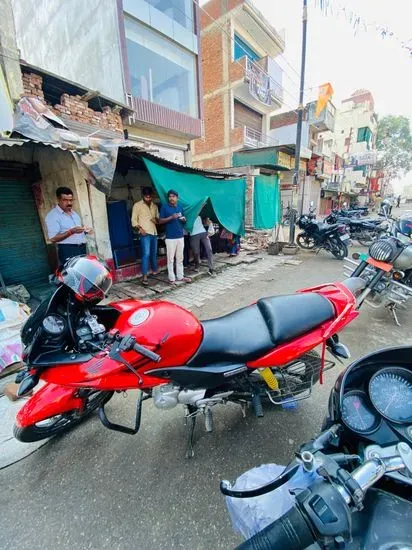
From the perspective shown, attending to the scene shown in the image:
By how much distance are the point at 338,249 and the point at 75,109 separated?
23.7 ft

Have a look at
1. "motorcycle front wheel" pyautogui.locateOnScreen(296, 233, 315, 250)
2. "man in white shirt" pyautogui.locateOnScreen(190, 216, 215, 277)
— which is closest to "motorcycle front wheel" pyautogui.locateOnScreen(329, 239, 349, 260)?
"motorcycle front wheel" pyautogui.locateOnScreen(296, 233, 315, 250)

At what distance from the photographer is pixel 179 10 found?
8.39 m

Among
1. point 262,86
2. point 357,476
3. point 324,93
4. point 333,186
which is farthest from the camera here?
point 333,186

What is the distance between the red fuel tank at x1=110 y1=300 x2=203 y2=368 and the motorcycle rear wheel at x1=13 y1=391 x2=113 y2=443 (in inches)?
35.0

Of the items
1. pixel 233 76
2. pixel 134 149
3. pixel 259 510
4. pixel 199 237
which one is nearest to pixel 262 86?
pixel 233 76

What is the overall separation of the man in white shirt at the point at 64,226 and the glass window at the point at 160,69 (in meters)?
5.71

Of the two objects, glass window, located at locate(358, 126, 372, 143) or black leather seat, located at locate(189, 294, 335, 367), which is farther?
glass window, located at locate(358, 126, 372, 143)

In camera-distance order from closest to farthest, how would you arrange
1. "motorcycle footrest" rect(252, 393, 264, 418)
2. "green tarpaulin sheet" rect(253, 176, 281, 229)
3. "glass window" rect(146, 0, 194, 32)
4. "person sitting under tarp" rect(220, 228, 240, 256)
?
"motorcycle footrest" rect(252, 393, 264, 418) → "person sitting under tarp" rect(220, 228, 240, 256) → "glass window" rect(146, 0, 194, 32) → "green tarpaulin sheet" rect(253, 176, 281, 229)

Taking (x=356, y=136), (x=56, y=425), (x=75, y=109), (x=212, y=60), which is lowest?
(x=56, y=425)

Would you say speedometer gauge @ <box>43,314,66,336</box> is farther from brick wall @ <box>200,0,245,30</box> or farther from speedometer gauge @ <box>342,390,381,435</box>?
brick wall @ <box>200,0,245,30</box>

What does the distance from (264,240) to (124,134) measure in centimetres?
597

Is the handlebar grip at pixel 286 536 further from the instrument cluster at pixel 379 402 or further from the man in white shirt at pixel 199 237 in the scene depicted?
the man in white shirt at pixel 199 237

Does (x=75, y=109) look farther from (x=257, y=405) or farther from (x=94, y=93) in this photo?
Answer: (x=257, y=405)

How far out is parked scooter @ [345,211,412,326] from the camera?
317 cm
